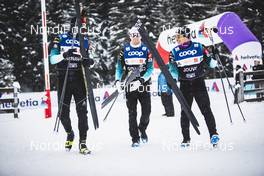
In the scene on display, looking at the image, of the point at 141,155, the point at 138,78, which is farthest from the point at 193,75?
the point at 141,155

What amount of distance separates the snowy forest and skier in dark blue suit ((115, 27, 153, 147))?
16.0 meters

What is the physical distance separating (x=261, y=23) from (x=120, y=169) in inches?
1027

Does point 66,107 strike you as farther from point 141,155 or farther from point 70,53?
point 141,155

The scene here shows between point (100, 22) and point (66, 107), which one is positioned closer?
point (66, 107)

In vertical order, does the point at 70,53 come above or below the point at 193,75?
above

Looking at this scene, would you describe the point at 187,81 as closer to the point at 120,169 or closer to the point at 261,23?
the point at 120,169

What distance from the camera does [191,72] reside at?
5.47m

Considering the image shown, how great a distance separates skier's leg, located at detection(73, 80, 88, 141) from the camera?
210 inches

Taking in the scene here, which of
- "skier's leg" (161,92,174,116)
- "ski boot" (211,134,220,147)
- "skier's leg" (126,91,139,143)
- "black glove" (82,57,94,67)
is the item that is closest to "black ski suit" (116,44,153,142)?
"skier's leg" (126,91,139,143)

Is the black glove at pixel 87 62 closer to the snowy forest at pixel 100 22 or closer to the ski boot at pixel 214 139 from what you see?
the ski boot at pixel 214 139

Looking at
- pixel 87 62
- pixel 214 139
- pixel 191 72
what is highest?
pixel 87 62

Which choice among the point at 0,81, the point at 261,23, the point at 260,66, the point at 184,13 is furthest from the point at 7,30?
the point at 261,23

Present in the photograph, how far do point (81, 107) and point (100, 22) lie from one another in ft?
91.4

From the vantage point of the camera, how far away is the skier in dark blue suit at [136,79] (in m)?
5.89
